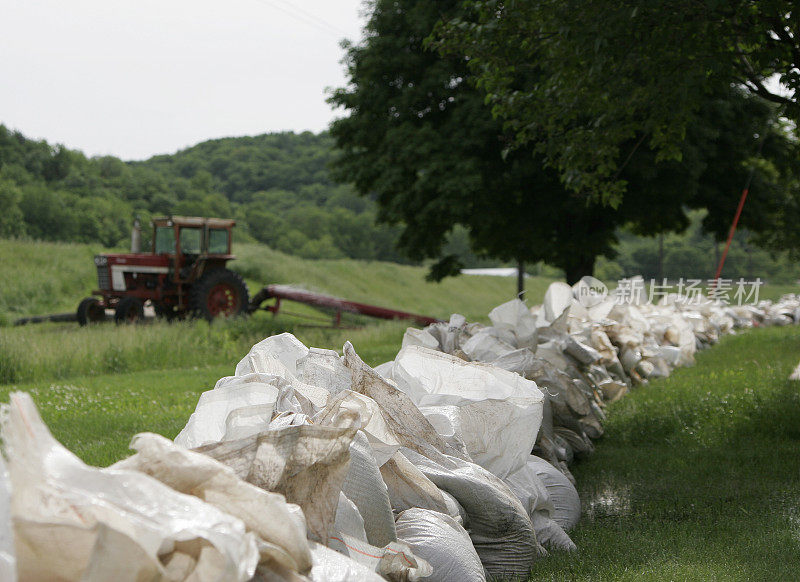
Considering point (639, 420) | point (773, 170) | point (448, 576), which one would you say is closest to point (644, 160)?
point (773, 170)

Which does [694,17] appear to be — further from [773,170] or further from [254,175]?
[254,175]

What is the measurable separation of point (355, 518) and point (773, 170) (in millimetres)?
18786

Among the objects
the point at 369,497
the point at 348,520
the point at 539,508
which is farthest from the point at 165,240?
the point at 348,520

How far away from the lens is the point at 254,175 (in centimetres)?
7744

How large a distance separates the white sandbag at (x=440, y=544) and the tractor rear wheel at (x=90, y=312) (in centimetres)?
1432

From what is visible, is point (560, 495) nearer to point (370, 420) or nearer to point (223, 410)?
point (370, 420)

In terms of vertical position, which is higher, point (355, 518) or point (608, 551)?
point (355, 518)

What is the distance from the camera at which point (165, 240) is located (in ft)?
53.6

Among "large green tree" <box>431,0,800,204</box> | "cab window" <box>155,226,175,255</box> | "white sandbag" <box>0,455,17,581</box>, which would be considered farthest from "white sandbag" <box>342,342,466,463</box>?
"cab window" <box>155,226,175,255</box>

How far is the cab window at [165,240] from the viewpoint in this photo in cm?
1626

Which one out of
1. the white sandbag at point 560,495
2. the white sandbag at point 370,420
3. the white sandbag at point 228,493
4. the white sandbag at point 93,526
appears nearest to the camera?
the white sandbag at point 93,526

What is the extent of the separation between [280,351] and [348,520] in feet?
4.16

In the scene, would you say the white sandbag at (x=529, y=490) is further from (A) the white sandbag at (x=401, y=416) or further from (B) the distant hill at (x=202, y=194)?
(B) the distant hill at (x=202, y=194)

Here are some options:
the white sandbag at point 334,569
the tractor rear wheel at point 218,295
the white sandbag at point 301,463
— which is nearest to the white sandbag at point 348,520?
the white sandbag at point 301,463
